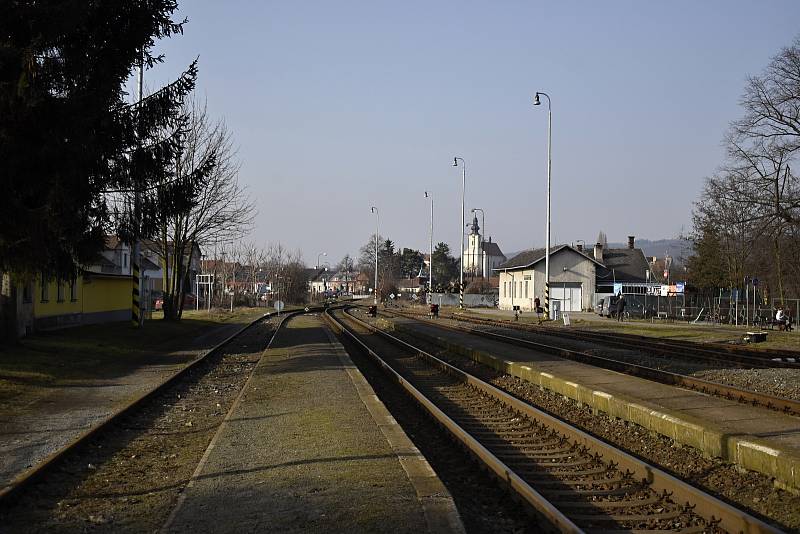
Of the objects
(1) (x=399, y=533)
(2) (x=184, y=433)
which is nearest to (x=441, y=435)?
(2) (x=184, y=433)

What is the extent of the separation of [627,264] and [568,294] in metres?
25.6

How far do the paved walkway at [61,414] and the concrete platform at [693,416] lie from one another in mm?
7787

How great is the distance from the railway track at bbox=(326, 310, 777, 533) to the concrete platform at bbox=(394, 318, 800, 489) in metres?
1.22

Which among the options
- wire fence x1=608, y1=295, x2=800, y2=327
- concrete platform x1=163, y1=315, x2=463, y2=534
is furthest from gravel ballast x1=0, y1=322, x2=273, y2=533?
wire fence x1=608, y1=295, x2=800, y2=327

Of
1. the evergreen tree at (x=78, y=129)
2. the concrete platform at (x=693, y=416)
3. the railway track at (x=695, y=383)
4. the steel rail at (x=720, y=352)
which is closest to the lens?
the concrete platform at (x=693, y=416)

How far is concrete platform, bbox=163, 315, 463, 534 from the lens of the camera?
20.4ft

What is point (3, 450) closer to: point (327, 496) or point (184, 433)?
point (184, 433)

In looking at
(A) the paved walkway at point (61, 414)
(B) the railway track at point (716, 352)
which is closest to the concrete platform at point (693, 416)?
(B) the railway track at point (716, 352)

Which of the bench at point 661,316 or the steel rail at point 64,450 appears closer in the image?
the steel rail at point 64,450

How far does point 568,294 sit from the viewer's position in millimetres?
68875

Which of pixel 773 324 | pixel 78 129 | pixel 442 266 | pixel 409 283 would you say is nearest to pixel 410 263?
pixel 409 283

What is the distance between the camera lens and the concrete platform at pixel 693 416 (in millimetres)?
8133

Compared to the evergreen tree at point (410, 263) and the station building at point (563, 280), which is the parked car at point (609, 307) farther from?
the evergreen tree at point (410, 263)

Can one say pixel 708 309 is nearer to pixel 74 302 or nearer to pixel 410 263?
pixel 74 302
